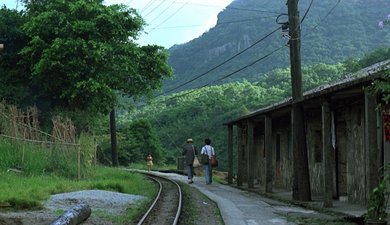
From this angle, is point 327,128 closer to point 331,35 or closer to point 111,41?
point 111,41

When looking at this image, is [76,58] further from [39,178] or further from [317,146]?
[317,146]

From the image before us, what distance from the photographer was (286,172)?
22562 millimetres

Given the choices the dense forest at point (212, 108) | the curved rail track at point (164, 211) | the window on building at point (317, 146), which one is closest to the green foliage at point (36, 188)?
the curved rail track at point (164, 211)

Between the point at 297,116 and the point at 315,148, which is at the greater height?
the point at 297,116

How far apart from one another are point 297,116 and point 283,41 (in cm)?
3866

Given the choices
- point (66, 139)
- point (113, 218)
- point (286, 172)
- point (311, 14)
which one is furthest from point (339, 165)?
point (311, 14)

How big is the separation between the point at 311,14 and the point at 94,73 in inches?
1365

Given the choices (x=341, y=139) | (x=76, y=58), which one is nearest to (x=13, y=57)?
(x=76, y=58)

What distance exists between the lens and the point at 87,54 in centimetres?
2770

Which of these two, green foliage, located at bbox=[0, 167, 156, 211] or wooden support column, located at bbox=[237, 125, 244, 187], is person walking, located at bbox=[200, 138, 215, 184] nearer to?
wooden support column, located at bbox=[237, 125, 244, 187]

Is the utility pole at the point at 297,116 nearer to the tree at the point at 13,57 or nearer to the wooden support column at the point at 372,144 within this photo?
the wooden support column at the point at 372,144

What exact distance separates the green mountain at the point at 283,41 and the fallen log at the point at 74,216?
36971 millimetres

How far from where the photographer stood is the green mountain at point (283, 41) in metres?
55.5

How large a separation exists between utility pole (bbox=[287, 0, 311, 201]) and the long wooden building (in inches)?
15.6
